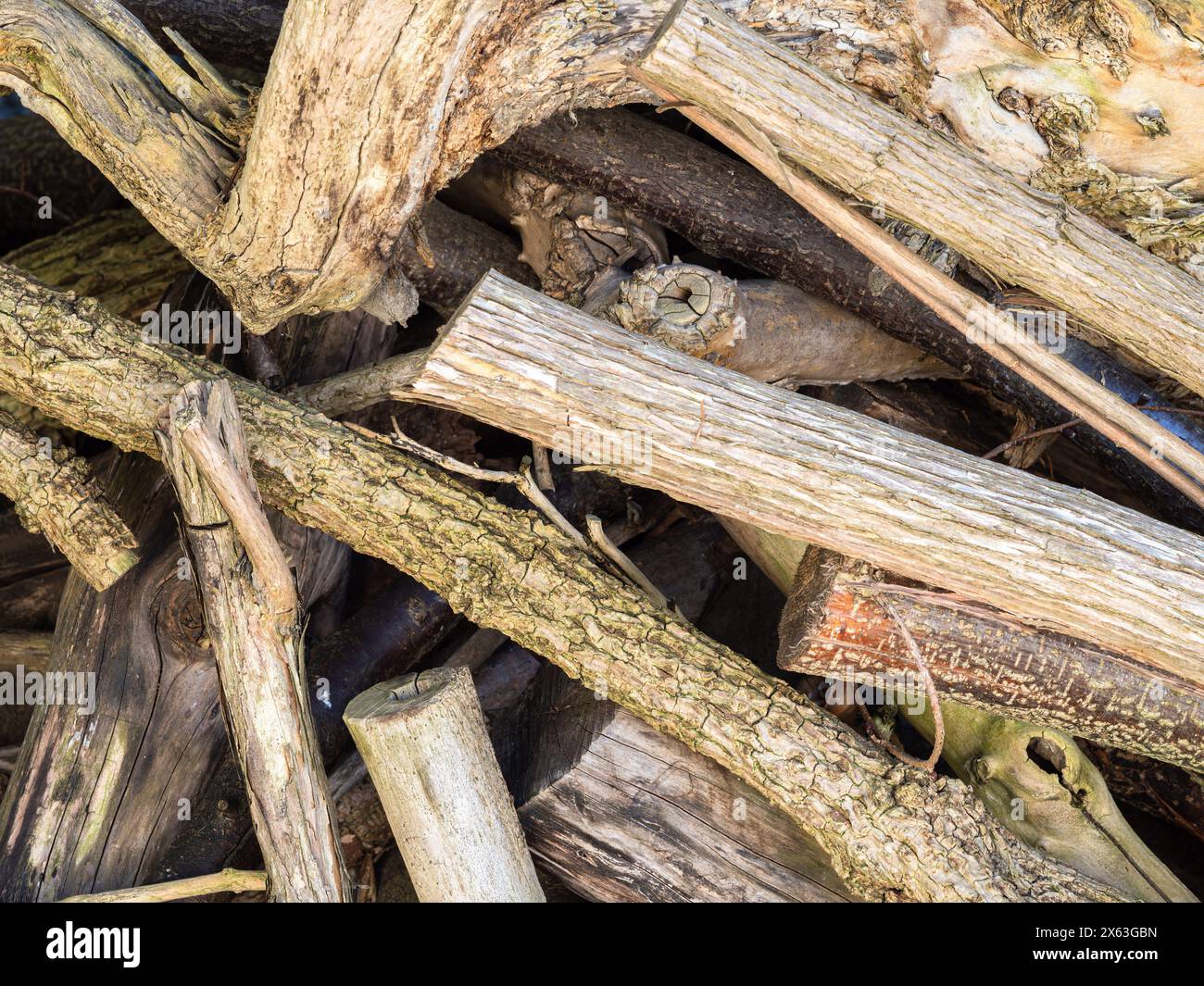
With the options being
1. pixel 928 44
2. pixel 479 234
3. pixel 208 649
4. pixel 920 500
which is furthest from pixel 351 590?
pixel 928 44

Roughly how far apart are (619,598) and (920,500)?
29.3 inches

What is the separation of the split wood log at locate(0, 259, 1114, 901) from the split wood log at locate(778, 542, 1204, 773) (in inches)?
7.2

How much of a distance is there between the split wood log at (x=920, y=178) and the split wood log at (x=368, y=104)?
0.73 feet

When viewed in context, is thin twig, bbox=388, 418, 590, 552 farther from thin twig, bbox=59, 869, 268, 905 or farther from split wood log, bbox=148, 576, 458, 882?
thin twig, bbox=59, 869, 268, 905

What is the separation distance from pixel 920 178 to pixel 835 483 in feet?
2.37

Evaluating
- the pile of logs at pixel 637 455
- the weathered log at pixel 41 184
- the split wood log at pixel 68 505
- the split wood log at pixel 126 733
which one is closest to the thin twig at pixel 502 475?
the pile of logs at pixel 637 455

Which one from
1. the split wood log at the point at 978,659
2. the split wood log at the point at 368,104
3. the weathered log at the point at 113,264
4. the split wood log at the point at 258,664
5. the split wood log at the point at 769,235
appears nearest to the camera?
the split wood log at the point at 368,104

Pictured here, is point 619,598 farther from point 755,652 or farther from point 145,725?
point 145,725

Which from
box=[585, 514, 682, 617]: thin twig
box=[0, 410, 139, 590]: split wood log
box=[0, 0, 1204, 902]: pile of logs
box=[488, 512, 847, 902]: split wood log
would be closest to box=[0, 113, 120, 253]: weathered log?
box=[0, 0, 1204, 902]: pile of logs

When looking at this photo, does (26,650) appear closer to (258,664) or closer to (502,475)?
(258,664)

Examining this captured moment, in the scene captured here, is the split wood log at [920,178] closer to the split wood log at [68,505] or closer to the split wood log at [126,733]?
the split wood log at [126,733]

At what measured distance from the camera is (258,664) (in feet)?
7.24

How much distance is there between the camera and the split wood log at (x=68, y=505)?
2.37 m

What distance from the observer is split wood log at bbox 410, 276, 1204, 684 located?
2031 millimetres
